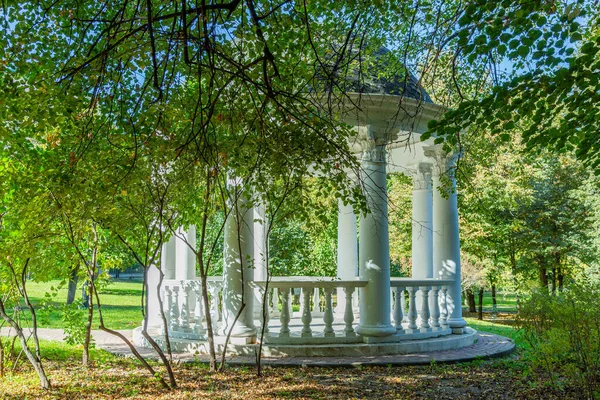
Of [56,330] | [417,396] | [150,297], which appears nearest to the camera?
[417,396]

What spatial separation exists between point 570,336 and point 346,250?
11.8 metres

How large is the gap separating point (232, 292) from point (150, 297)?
5.45 meters

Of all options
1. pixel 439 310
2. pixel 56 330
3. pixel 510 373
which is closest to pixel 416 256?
pixel 439 310

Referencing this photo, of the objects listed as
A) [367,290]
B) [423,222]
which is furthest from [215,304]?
[423,222]

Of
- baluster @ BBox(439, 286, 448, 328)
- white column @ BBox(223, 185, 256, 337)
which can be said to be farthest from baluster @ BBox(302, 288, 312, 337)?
baluster @ BBox(439, 286, 448, 328)

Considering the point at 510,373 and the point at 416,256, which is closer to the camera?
the point at 510,373

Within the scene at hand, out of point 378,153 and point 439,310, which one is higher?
point 378,153

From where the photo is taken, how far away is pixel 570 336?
330 inches

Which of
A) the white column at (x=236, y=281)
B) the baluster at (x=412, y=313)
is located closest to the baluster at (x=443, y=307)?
the baluster at (x=412, y=313)

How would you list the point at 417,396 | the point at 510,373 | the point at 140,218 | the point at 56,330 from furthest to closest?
the point at 56,330, the point at 510,373, the point at 140,218, the point at 417,396

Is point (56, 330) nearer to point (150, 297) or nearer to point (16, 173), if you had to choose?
point (150, 297)

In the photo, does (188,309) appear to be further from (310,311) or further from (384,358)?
(384,358)

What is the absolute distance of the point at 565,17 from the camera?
6891 mm

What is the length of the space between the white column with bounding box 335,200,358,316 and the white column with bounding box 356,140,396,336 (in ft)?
20.8
